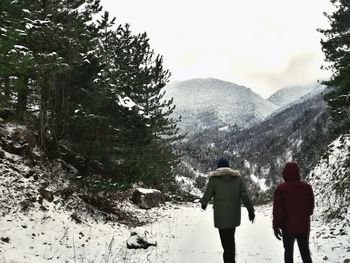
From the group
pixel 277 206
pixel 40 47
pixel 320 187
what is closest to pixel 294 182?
pixel 277 206

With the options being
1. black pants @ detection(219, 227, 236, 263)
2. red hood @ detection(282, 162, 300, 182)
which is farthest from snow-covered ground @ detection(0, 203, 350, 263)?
red hood @ detection(282, 162, 300, 182)

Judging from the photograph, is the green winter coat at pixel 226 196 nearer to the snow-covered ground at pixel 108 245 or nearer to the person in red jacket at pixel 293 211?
the person in red jacket at pixel 293 211

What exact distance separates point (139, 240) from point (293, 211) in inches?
215

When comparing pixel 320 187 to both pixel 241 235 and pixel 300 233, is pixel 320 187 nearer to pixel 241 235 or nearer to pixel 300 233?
pixel 241 235

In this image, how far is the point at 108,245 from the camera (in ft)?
36.0

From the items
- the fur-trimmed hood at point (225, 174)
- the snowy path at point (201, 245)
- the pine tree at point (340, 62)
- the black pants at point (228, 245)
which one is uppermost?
the pine tree at point (340, 62)

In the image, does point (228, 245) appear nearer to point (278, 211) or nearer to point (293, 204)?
point (278, 211)

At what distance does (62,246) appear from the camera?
9.92 meters

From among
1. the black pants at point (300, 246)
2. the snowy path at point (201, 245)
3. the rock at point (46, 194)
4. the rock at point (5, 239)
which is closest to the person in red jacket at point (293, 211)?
the black pants at point (300, 246)

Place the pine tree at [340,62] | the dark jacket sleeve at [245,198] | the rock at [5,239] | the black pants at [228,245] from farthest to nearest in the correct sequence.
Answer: the pine tree at [340,62]
the rock at [5,239]
the dark jacket sleeve at [245,198]
the black pants at [228,245]

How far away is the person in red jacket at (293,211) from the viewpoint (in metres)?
6.66

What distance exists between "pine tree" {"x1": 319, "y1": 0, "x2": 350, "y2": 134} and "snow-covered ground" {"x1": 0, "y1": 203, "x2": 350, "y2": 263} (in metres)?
8.81

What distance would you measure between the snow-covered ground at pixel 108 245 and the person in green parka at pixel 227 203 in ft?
7.50

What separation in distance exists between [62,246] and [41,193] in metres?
2.70
